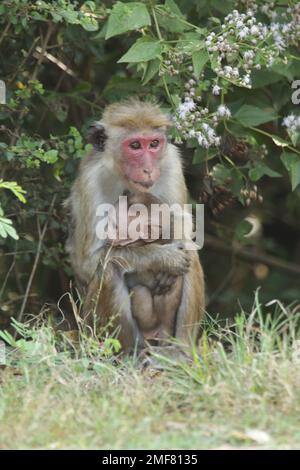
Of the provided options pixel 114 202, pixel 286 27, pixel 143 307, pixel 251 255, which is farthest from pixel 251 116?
pixel 251 255

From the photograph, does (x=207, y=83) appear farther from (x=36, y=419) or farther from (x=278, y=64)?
(x=36, y=419)

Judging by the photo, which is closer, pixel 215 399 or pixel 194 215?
pixel 215 399

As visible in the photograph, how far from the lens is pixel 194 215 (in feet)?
24.8

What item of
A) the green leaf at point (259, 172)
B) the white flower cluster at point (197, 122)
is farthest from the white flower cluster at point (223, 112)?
the green leaf at point (259, 172)

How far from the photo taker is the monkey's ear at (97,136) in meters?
6.61

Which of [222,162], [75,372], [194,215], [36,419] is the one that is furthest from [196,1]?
[36,419]

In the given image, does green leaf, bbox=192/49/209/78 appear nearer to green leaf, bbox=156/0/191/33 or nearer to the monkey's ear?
green leaf, bbox=156/0/191/33

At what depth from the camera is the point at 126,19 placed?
20.0ft

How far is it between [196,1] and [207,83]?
619 mm

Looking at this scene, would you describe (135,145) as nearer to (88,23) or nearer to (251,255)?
(88,23)

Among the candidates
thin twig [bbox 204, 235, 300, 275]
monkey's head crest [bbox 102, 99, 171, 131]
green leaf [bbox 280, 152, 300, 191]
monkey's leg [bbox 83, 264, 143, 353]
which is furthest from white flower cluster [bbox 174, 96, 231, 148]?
thin twig [bbox 204, 235, 300, 275]

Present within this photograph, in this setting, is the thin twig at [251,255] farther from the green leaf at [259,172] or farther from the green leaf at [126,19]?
the green leaf at [126,19]

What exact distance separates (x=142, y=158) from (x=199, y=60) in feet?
2.29
